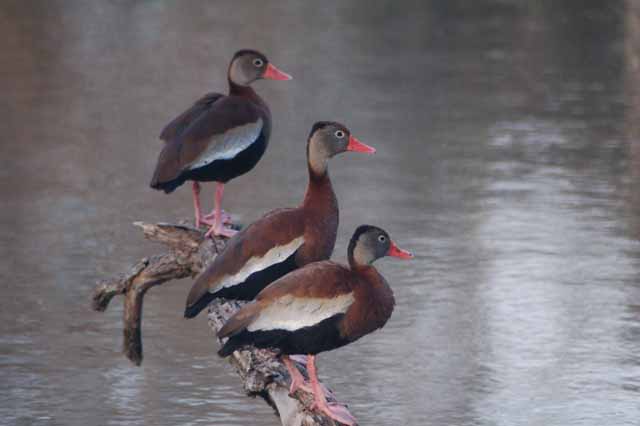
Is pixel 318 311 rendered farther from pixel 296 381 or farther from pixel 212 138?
pixel 212 138

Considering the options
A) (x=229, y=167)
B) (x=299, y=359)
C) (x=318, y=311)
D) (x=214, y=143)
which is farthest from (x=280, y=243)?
(x=229, y=167)

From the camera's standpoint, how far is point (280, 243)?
240 inches

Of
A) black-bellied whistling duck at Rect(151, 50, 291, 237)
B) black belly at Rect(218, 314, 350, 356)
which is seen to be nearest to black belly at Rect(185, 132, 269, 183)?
black-bellied whistling duck at Rect(151, 50, 291, 237)

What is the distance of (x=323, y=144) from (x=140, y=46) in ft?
38.4

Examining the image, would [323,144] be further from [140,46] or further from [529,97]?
[140,46]

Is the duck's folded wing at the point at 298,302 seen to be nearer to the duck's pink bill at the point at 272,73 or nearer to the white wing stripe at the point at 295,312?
the white wing stripe at the point at 295,312

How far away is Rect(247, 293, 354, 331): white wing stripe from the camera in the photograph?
5.44 m

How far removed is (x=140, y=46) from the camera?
1791 cm

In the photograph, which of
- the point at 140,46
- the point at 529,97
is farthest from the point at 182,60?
the point at 529,97

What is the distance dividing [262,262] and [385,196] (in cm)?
540

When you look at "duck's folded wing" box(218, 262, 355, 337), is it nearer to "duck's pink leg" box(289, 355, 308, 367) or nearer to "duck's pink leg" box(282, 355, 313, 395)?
"duck's pink leg" box(282, 355, 313, 395)

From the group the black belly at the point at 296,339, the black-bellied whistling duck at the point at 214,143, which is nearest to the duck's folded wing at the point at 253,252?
the black belly at the point at 296,339

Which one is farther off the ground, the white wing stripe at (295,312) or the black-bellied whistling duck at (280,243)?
the black-bellied whistling duck at (280,243)

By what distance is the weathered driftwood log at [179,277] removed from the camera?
5.85 meters
